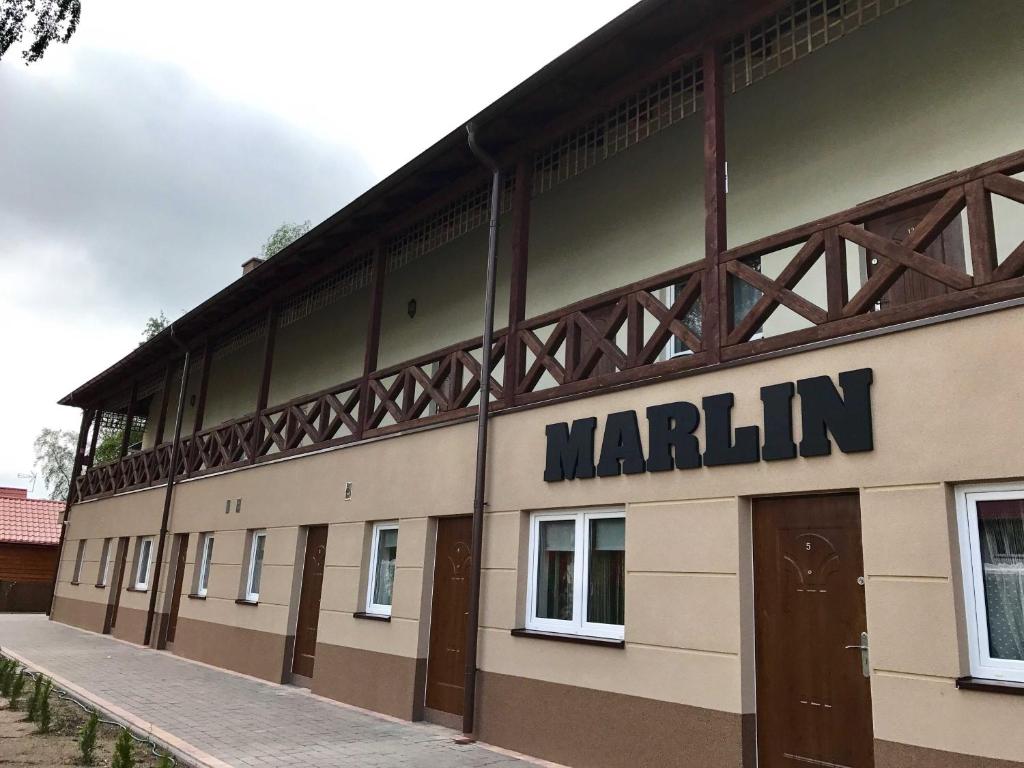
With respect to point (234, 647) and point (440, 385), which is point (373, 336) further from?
point (234, 647)

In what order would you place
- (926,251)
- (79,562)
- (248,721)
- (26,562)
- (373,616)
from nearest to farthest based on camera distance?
(926,251) → (248,721) → (373,616) → (79,562) → (26,562)

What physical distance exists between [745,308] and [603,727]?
3.80m

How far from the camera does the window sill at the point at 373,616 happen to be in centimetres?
865

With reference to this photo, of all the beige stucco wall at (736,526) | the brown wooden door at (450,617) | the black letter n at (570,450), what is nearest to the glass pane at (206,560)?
the beige stucco wall at (736,526)

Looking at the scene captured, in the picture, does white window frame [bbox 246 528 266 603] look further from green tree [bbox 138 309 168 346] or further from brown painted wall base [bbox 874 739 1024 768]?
green tree [bbox 138 309 168 346]

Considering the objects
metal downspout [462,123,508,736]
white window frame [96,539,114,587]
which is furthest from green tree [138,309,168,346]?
metal downspout [462,123,508,736]

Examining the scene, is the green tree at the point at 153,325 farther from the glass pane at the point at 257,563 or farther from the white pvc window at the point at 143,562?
the glass pane at the point at 257,563

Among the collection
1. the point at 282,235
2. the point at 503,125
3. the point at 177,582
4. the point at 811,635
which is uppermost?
the point at 282,235

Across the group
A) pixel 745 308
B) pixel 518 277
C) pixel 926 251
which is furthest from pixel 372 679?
pixel 926 251

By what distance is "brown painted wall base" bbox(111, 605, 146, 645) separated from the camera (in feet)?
50.0

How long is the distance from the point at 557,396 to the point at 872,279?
9.50 feet

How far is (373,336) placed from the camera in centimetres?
1015

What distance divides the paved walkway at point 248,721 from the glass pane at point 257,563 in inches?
50.0

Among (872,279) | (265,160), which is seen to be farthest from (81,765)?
(265,160)
